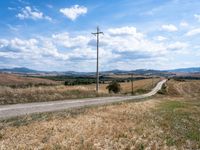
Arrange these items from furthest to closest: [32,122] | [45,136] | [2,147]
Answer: [32,122] → [45,136] → [2,147]

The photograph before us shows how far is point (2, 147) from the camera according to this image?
10.9m

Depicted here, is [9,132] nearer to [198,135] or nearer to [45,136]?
[45,136]

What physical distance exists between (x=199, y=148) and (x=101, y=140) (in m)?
4.24

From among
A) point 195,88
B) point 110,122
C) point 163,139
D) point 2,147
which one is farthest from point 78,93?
point 195,88

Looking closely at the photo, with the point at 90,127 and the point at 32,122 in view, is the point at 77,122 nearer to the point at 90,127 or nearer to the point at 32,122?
the point at 90,127

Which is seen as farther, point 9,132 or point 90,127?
point 90,127

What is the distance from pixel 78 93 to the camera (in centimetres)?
4450

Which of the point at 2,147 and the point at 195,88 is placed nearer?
the point at 2,147

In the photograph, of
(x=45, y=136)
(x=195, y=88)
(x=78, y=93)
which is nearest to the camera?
(x=45, y=136)

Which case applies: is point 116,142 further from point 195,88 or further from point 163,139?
point 195,88

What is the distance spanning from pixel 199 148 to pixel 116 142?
363 centimetres

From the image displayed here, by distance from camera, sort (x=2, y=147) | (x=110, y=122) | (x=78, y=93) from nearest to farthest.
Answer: (x=2, y=147)
(x=110, y=122)
(x=78, y=93)

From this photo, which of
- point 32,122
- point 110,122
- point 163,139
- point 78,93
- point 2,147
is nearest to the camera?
point 2,147

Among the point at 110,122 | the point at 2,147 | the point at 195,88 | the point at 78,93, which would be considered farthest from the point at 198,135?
the point at 195,88
